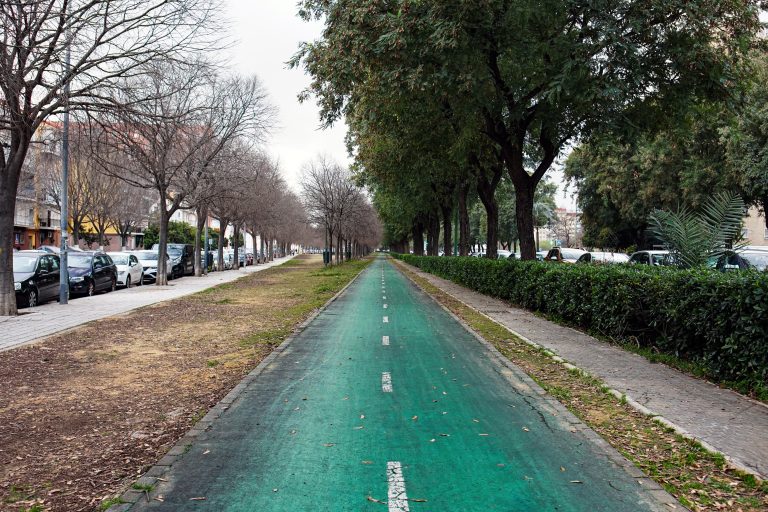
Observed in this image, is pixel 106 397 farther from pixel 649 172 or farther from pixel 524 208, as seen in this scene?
pixel 649 172

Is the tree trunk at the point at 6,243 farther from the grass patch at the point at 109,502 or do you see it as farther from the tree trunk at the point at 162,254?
the tree trunk at the point at 162,254

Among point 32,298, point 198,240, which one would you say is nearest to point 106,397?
point 32,298

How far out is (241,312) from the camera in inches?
618

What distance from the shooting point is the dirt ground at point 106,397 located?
4.26 metres

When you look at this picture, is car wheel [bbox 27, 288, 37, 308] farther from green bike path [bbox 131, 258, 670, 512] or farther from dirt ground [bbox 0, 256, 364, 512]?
green bike path [bbox 131, 258, 670, 512]

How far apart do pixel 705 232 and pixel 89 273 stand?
18.8 meters

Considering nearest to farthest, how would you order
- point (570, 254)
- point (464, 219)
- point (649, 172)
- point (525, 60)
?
point (525, 60)
point (464, 219)
point (649, 172)
point (570, 254)

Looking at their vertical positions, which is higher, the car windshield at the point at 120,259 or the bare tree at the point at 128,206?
the bare tree at the point at 128,206

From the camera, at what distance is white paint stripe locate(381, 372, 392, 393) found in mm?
7000

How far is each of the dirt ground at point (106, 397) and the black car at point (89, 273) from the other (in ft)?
23.8

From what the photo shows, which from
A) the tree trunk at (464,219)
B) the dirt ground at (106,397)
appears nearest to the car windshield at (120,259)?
the dirt ground at (106,397)

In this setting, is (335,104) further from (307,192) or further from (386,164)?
(307,192)

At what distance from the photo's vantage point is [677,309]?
27.1 ft

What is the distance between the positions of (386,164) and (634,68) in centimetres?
1376
